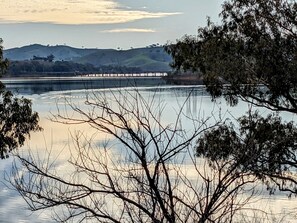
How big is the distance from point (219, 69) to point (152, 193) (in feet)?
29.5

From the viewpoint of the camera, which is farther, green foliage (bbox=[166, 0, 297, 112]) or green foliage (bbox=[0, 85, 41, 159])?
green foliage (bbox=[0, 85, 41, 159])

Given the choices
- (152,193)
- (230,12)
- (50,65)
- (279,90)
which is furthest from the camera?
(50,65)

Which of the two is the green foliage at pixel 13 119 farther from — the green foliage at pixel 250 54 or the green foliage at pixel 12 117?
the green foliage at pixel 250 54

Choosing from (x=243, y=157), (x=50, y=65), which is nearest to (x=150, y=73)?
(x=50, y=65)

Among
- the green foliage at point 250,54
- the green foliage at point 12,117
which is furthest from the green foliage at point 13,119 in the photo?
the green foliage at point 250,54

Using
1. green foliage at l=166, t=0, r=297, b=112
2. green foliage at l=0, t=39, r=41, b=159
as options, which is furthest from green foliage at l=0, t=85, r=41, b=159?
green foliage at l=166, t=0, r=297, b=112

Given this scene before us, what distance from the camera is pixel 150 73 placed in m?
126

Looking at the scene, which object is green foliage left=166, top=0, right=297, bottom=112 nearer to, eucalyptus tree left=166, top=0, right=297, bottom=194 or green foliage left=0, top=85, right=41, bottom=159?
eucalyptus tree left=166, top=0, right=297, bottom=194

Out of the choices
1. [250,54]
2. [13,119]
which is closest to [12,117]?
[13,119]

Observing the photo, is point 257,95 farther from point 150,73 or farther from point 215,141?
point 150,73

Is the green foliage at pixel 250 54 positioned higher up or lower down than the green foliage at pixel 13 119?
higher up

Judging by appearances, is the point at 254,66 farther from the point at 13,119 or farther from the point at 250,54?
the point at 13,119

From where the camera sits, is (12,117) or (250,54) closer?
(250,54)

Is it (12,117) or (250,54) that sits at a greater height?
(250,54)
